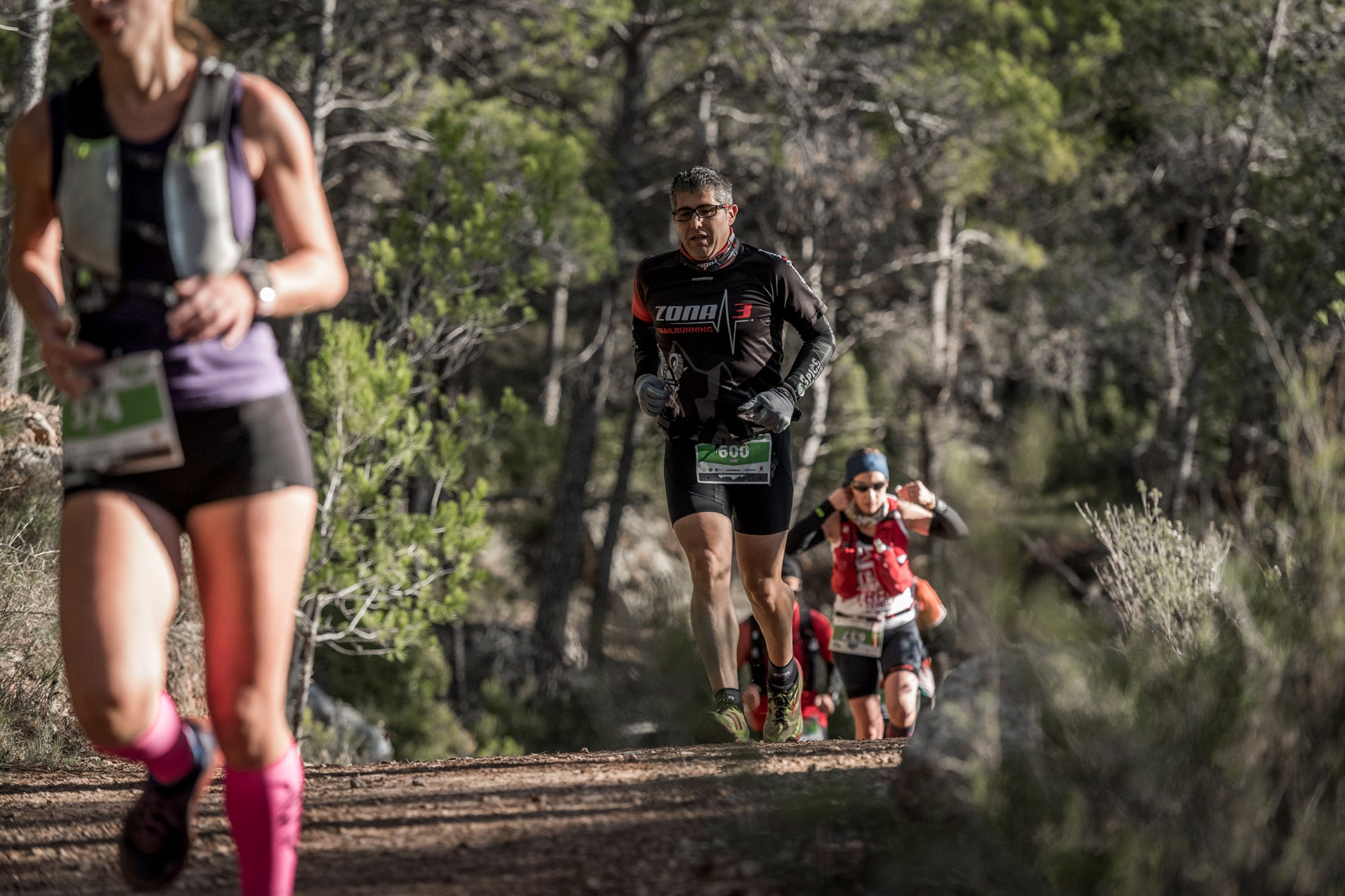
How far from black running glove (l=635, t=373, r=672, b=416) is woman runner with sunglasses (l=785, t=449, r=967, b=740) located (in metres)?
1.87

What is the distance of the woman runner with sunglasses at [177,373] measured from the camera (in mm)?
2338

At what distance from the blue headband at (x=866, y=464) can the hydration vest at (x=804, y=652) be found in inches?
42.7

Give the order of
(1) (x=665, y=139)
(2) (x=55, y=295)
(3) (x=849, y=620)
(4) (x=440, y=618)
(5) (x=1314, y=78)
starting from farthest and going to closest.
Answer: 1. (1) (x=665, y=139)
2. (5) (x=1314, y=78)
3. (4) (x=440, y=618)
4. (3) (x=849, y=620)
5. (2) (x=55, y=295)

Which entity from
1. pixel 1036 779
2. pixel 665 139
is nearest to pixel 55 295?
pixel 1036 779

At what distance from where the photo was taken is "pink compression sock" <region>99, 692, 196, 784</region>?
2527 mm

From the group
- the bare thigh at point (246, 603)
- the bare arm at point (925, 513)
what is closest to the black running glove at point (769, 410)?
the bare arm at point (925, 513)

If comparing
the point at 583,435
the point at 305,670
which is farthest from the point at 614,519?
the point at 305,670

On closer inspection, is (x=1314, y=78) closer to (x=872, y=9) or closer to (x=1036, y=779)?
(x=872, y=9)

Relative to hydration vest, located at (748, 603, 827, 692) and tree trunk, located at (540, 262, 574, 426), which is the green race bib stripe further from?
tree trunk, located at (540, 262, 574, 426)

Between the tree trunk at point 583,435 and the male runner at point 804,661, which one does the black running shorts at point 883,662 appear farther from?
the tree trunk at point 583,435

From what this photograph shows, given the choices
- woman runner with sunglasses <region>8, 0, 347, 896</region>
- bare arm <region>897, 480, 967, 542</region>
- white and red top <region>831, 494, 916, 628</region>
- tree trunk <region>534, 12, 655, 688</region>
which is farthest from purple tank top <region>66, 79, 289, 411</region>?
tree trunk <region>534, 12, 655, 688</region>

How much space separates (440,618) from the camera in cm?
945

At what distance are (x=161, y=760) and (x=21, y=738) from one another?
279 cm

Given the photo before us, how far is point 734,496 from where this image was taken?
4777mm
